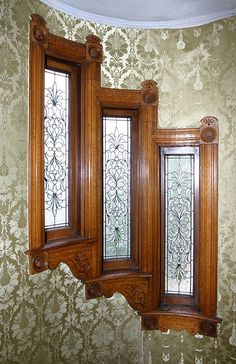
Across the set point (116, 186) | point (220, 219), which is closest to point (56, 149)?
point (116, 186)

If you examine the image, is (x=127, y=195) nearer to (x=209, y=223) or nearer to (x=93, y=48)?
(x=209, y=223)

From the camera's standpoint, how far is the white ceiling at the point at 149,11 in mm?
2387

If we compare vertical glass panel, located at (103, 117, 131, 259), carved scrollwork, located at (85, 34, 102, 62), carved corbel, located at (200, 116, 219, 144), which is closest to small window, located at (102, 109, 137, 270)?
vertical glass panel, located at (103, 117, 131, 259)

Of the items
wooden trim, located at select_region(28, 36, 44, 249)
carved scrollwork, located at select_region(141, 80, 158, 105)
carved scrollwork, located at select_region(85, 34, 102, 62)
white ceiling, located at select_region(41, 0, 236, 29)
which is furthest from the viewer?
carved scrollwork, located at select_region(141, 80, 158, 105)

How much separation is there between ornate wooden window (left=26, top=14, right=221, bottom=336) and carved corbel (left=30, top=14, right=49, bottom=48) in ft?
0.16

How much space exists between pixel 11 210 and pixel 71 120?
33.1 inches

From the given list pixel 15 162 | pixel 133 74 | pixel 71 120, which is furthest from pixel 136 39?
pixel 15 162

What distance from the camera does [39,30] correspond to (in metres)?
2.22

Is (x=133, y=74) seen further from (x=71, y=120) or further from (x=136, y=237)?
(x=136, y=237)

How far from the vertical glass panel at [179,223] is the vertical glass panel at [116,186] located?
32 centimetres

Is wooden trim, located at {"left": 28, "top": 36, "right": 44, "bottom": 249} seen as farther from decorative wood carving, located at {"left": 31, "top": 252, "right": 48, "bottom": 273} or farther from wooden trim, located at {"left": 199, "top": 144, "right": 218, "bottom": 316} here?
wooden trim, located at {"left": 199, "top": 144, "right": 218, "bottom": 316}

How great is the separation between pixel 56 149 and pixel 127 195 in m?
0.69

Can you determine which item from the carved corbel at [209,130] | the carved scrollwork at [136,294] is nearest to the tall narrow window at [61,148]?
the carved scrollwork at [136,294]

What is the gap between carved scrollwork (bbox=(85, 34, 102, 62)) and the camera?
2535 millimetres
